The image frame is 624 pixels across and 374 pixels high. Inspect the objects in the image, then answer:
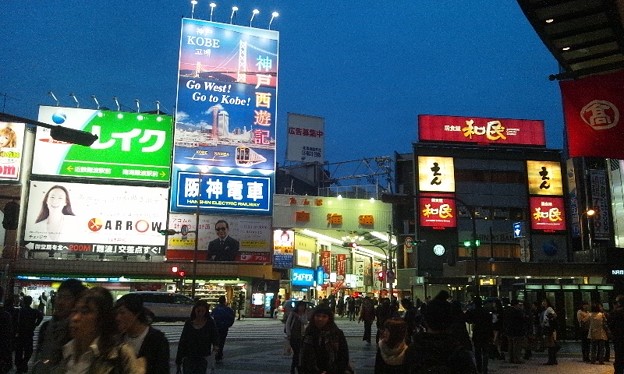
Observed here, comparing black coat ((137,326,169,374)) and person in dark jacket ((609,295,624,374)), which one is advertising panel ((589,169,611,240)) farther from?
black coat ((137,326,169,374))

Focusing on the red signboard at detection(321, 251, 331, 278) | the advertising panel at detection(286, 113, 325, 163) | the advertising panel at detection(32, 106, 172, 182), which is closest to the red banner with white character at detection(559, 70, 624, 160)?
the advertising panel at detection(32, 106, 172, 182)

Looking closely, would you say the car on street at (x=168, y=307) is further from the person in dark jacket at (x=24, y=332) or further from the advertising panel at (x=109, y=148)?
the person in dark jacket at (x=24, y=332)

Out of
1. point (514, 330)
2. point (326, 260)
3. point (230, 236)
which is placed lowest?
point (514, 330)

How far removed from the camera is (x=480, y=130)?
5103cm

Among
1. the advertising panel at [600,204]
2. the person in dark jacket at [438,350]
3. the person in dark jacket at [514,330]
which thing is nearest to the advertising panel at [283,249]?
the advertising panel at [600,204]

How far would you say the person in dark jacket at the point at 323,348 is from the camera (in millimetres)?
5996

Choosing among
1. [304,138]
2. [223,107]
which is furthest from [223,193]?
[304,138]

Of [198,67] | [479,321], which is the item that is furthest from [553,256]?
[479,321]

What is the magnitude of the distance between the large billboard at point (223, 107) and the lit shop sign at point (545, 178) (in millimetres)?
22465

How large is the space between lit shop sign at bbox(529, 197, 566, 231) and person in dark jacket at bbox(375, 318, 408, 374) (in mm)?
46672

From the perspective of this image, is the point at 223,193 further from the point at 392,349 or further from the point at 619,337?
the point at 392,349

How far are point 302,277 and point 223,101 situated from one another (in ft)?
48.0

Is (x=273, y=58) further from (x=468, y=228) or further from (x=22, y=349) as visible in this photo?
(x=22, y=349)

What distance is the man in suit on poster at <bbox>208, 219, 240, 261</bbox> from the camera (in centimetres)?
4162
